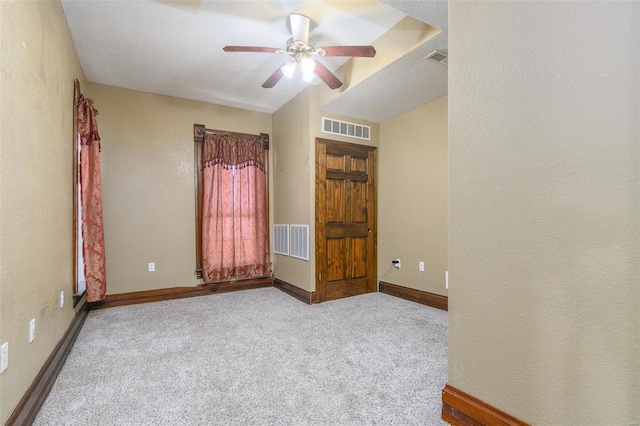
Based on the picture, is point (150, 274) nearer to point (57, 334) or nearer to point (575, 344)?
point (57, 334)

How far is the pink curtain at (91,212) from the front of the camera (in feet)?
10.2

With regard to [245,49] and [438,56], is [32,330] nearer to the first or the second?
[245,49]

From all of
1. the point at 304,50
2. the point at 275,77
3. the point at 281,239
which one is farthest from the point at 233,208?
the point at 304,50

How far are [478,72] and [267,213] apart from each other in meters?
3.63

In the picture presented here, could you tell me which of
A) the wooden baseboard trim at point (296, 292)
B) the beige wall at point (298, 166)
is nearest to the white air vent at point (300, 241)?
the beige wall at point (298, 166)

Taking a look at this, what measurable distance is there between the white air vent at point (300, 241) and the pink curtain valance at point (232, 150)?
1.19 m

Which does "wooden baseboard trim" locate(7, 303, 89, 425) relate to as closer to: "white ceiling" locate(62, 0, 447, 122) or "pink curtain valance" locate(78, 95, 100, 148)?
"pink curtain valance" locate(78, 95, 100, 148)

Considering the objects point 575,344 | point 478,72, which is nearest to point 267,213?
point 478,72

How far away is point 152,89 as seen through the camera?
3820 mm

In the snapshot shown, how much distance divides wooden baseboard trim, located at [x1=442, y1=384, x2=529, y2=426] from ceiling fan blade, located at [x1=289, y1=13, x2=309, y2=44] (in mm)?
2620

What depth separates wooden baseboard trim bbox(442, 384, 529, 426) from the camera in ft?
4.27

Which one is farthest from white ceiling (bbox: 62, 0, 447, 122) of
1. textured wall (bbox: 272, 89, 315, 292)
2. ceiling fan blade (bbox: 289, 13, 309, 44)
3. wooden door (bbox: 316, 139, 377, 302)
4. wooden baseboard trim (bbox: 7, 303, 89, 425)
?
wooden baseboard trim (bbox: 7, 303, 89, 425)

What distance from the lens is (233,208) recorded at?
14.2 ft

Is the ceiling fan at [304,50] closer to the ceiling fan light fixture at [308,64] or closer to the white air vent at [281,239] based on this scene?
the ceiling fan light fixture at [308,64]
